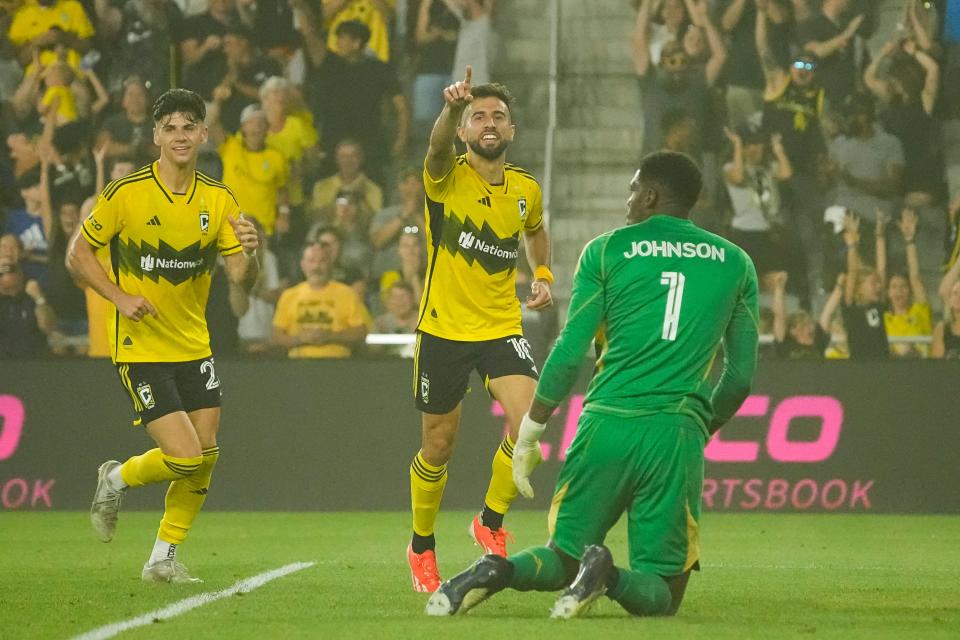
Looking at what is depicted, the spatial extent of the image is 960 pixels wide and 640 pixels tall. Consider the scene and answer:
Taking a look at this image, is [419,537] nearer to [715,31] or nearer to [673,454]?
[673,454]

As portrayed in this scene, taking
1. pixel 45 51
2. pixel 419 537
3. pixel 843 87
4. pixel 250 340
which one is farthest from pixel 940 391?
pixel 45 51

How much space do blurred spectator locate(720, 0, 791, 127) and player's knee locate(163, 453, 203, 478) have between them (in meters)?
7.61

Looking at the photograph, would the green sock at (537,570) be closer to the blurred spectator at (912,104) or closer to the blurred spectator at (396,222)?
the blurred spectator at (396,222)

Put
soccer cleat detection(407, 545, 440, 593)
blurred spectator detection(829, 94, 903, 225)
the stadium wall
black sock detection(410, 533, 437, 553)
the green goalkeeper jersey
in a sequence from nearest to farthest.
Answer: the green goalkeeper jersey, soccer cleat detection(407, 545, 440, 593), black sock detection(410, 533, 437, 553), the stadium wall, blurred spectator detection(829, 94, 903, 225)

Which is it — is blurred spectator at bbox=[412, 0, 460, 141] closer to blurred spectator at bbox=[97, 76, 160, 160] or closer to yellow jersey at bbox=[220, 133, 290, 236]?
yellow jersey at bbox=[220, 133, 290, 236]

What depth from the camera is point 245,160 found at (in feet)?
45.6

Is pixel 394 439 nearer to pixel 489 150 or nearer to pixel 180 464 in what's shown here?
pixel 180 464

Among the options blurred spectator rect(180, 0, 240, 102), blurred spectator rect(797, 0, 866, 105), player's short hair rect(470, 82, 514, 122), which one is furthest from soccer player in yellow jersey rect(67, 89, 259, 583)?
blurred spectator rect(797, 0, 866, 105)

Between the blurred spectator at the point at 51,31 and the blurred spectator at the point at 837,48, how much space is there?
652cm

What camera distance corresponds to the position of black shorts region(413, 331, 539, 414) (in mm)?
7691

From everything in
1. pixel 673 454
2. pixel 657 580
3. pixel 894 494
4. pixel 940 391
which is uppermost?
pixel 673 454

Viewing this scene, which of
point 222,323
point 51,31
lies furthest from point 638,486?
point 51,31

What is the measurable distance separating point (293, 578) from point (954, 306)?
7.39m

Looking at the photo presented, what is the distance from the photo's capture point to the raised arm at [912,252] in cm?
1325
